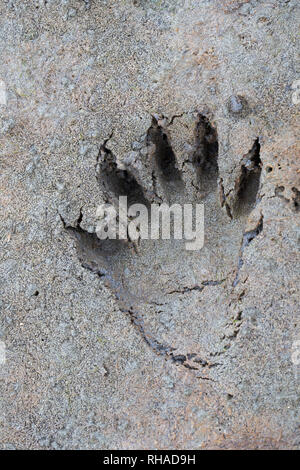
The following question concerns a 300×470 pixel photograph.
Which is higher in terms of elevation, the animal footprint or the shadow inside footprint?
the shadow inside footprint

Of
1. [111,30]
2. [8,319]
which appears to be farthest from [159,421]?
[111,30]

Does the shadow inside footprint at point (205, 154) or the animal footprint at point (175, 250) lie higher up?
the shadow inside footprint at point (205, 154)

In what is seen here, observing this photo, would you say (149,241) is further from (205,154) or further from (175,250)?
(205,154)

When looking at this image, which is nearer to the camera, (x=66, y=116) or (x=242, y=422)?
(x=242, y=422)

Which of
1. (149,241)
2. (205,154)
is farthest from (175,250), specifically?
(205,154)
